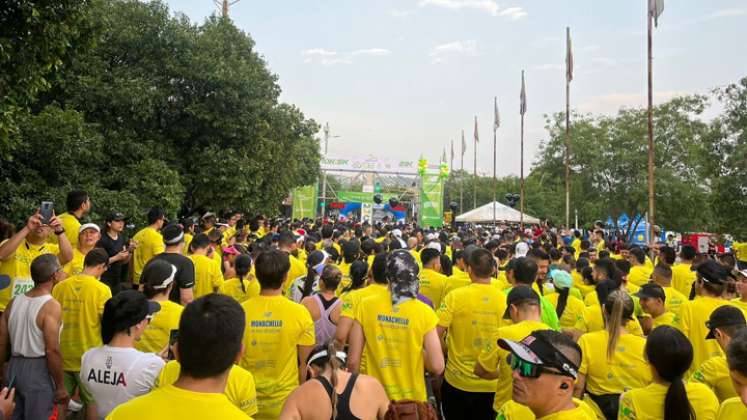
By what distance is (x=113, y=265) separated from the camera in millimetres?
7777

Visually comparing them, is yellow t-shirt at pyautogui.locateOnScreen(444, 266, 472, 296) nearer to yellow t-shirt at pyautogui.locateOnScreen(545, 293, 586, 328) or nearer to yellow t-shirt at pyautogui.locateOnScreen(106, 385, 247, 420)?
yellow t-shirt at pyautogui.locateOnScreen(545, 293, 586, 328)

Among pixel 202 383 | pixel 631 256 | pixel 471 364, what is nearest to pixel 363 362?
pixel 471 364

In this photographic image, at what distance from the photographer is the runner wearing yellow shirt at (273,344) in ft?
12.4

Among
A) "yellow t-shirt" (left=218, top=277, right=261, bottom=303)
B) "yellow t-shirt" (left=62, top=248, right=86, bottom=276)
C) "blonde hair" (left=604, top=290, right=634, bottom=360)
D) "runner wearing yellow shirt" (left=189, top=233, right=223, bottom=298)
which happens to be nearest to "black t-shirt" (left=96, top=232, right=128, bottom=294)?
"yellow t-shirt" (left=62, top=248, right=86, bottom=276)

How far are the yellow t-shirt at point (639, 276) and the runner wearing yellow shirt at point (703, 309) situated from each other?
2.88 meters

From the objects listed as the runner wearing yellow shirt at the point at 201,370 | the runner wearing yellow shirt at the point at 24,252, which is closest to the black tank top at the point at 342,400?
the runner wearing yellow shirt at the point at 201,370

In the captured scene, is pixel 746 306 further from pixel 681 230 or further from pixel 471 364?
pixel 681 230

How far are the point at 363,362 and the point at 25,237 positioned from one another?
3.84 meters

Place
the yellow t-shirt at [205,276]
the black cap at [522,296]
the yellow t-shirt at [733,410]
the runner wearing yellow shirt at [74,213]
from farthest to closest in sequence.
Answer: the runner wearing yellow shirt at [74,213], the yellow t-shirt at [205,276], the black cap at [522,296], the yellow t-shirt at [733,410]

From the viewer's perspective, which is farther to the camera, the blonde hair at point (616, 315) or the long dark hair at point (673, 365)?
the blonde hair at point (616, 315)

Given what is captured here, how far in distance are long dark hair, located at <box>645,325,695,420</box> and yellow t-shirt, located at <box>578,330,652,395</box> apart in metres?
0.84

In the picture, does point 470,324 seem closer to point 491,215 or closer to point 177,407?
point 177,407

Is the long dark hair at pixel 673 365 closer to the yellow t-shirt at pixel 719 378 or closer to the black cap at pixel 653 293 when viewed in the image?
the yellow t-shirt at pixel 719 378

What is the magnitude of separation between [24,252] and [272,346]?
10.9 ft
